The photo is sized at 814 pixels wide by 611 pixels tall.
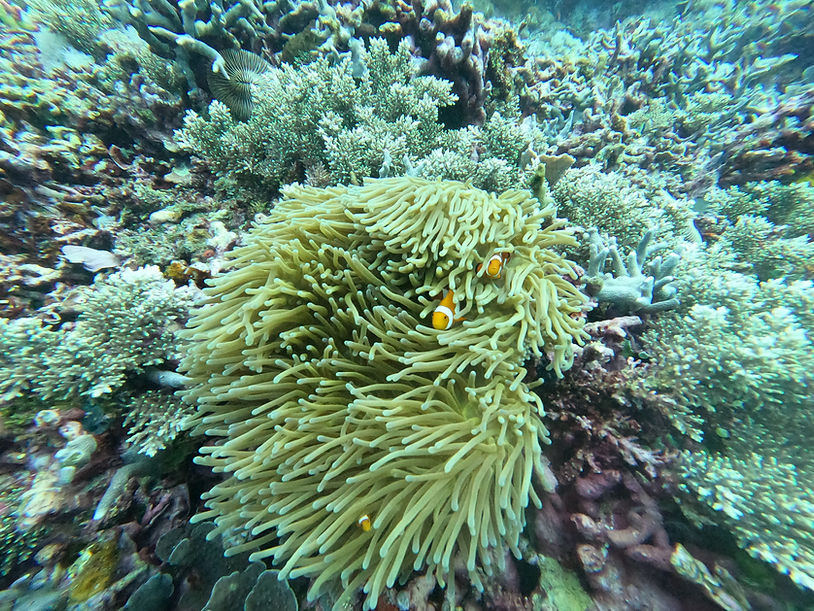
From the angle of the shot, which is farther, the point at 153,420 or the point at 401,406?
the point at 153,420

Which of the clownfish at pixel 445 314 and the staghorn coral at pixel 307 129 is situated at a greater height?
the staghorn coral at pixel 307 129

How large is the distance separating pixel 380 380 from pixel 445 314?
0.52 meters

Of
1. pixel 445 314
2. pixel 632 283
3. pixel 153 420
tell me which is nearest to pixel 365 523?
pixel 445 314

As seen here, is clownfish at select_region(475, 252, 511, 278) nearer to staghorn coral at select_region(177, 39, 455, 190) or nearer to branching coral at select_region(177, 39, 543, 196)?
branching coral at select_region(177, 39, 543, 196)

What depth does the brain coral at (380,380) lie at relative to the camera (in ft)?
4.81

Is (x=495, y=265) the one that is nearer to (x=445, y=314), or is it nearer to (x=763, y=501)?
(x=445, y=314)

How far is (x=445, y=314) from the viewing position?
1.67 m

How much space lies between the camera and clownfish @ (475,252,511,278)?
1.73 m

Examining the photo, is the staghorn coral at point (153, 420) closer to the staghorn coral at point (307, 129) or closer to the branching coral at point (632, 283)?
the staghorn coral at point (307, 129)

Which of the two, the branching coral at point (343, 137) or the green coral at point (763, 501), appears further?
the branching coral at point (343, 137)

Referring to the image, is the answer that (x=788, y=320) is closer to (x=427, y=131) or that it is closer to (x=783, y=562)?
(x=783, y=562)

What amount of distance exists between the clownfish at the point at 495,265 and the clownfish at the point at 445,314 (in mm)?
227

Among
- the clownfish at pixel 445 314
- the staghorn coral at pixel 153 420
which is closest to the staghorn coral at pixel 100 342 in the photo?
the staghorn coral at pixel 153 420

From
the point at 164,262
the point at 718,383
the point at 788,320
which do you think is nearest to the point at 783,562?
the point at 718,383
